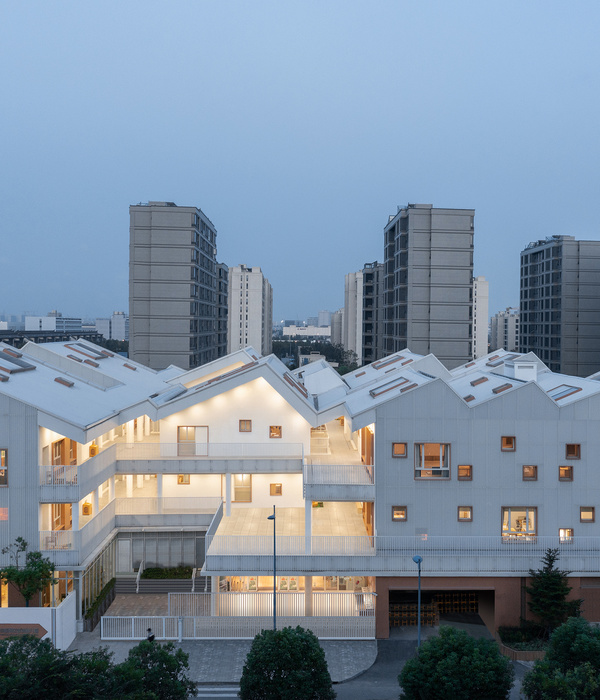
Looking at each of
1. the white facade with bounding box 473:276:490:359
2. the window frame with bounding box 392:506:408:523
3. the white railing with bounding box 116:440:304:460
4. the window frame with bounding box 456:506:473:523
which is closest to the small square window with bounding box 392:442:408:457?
the window frame with bounding box 392:506:408:523

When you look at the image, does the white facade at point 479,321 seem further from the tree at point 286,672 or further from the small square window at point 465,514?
the tree at point 286,672

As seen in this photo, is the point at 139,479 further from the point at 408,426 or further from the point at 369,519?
the point at 408,426

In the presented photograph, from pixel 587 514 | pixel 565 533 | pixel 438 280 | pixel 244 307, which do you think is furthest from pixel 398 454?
pixel 244 307

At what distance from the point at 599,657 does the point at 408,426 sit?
38.0ft

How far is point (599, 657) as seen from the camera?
1975 centimetres

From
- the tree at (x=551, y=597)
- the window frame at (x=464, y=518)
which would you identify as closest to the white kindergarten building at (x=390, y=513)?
the window frame at (x=464, y=518)

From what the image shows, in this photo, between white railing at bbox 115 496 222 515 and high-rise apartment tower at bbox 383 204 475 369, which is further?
high-rise apartment tower at bbox 383 204 475 369

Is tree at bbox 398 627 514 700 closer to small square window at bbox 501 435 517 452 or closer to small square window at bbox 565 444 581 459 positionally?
small square window at bbox 501 435 517 452

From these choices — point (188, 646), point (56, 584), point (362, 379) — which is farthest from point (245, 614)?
point (362, 379)

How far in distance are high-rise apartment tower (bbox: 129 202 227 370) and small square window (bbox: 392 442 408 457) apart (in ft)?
150

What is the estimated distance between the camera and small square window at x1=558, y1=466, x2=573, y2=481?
92.0 feet

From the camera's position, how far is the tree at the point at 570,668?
59.3ft

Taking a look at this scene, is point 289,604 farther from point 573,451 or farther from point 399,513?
point 573,451

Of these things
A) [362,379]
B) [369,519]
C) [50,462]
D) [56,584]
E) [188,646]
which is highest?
[362,379]
